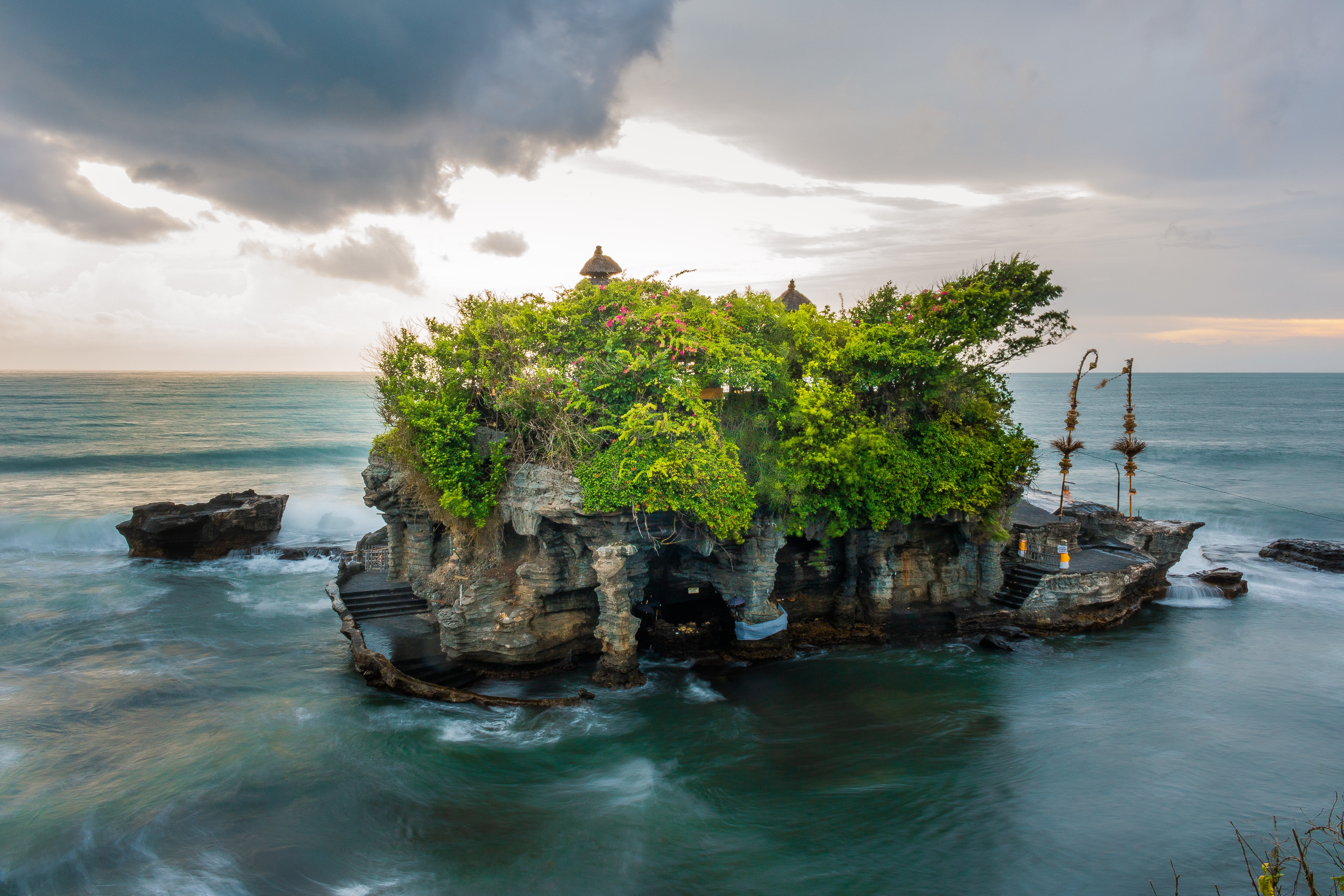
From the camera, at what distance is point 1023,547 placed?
2164 centimetres

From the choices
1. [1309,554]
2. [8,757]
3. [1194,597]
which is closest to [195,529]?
[8,757]

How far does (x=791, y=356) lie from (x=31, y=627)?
81.3ft

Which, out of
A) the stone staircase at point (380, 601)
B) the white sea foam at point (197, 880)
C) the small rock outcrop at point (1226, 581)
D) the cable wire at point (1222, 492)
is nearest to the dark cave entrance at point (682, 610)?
the stone staircase at point (380, 601)

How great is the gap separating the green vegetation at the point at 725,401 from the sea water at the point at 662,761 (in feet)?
15.4

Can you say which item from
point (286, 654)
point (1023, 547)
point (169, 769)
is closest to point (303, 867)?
point (169, 769)

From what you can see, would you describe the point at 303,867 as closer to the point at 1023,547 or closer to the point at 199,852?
Result: the point at 199,852

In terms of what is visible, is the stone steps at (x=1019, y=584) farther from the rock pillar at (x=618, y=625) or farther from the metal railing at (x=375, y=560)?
the metal railing at (x=375, y=560)

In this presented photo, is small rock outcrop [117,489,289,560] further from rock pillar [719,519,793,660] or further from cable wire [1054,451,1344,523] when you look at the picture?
cable wire [1054,451,1344,523]

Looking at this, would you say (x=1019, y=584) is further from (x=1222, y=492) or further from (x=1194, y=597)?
(x=1222, y=492)

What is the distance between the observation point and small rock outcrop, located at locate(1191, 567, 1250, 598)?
24188 millimetres

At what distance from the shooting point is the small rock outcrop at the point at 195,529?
92.2ft

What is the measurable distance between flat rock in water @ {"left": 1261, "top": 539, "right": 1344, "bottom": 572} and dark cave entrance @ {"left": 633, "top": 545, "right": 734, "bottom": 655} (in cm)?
2517

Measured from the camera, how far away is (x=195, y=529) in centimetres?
2820

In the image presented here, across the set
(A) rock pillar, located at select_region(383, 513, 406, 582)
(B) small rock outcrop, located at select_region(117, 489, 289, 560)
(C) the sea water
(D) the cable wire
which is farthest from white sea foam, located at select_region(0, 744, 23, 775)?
(D) the cable wire
